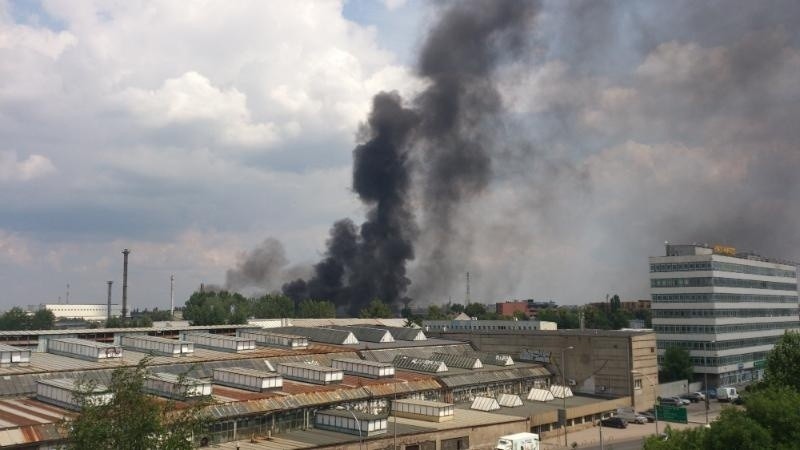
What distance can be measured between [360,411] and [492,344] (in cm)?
4238

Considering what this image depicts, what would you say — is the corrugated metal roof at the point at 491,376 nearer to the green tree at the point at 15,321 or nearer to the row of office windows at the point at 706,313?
the row of office windows at the point at 706,313

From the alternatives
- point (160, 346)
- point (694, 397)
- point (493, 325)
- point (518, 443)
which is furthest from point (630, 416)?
point (493, 325)

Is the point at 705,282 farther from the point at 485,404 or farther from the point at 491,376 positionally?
the point at 485,404

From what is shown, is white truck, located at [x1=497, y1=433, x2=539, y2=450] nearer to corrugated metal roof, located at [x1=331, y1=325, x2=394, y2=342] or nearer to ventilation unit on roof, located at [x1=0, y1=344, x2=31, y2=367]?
corrugated metal roof, located at [x1=331, y1=325, x2=394, y2=342]

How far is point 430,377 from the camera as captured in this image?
83.8 meters

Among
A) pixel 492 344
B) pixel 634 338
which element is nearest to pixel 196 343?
pixel 492 344

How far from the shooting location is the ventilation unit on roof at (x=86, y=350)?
7444 centimetres

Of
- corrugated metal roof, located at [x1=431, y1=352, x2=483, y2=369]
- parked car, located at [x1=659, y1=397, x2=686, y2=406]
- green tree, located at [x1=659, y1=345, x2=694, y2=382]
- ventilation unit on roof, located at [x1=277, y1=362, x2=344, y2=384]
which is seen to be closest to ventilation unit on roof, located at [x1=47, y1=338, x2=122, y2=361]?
ventilation unit on roof, located at [x1=277, y1=362, x2=344, y2=384]

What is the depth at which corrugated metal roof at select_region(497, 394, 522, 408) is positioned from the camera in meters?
83.0

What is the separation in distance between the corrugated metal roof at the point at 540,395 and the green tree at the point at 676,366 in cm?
3570

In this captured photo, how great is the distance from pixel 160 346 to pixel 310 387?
2293 cm

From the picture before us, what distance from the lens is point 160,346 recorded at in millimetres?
82812

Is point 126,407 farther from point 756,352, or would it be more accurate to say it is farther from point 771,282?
point 771,282

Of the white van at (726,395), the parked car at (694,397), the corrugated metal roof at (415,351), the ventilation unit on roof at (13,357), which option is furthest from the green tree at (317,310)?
the ventilation unit on roof at (13,357)
